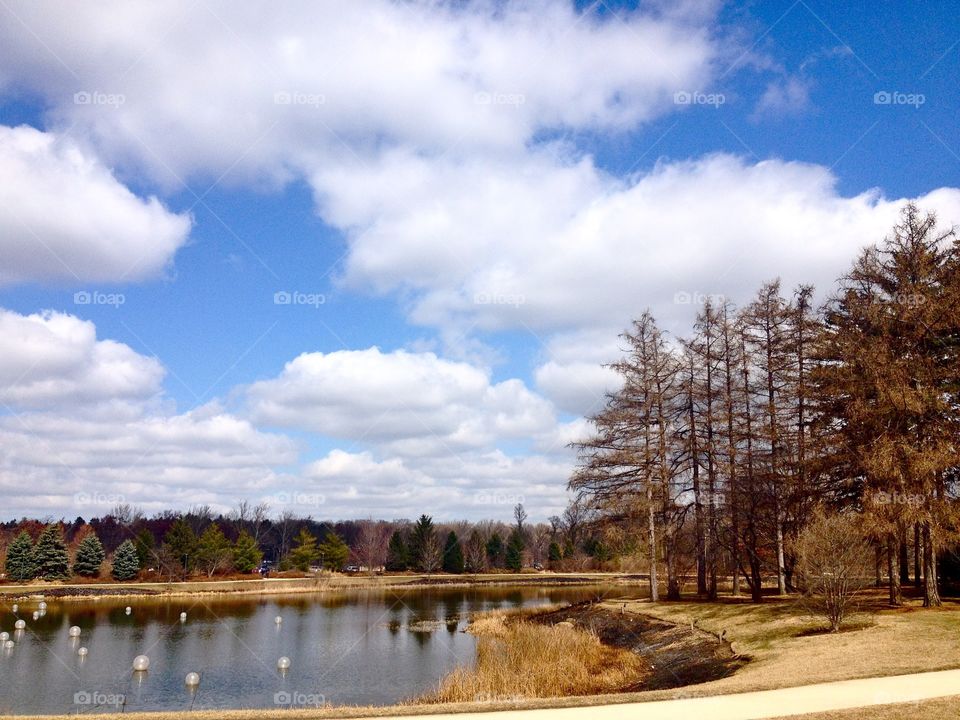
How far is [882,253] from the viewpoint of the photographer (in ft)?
85.6

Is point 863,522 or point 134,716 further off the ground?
point 863,522

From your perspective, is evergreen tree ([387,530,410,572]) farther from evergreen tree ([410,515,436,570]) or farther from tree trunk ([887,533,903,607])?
tree trunk ([887,533,903,607])

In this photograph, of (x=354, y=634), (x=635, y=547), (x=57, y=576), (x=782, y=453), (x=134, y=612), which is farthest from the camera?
(x=57, y=576)

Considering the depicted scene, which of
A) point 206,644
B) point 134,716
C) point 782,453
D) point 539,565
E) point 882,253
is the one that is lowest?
point 539,565

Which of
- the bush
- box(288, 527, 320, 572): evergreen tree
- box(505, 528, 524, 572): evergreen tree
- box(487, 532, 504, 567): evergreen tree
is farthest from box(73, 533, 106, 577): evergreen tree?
the bush

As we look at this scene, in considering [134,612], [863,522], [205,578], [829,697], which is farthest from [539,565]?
[829,697]

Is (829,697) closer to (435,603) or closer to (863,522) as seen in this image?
(863,522)

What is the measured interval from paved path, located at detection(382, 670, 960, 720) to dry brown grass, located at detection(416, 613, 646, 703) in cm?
451

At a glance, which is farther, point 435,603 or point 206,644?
point 435,603

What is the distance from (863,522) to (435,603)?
1489 inches

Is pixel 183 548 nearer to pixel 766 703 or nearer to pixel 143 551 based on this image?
pixel 143 551

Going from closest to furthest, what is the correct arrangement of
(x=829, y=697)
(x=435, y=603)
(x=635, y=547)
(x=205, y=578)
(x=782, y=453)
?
(x=829, y=697) < (x=782, y=453) < (x=635, y=547) < (x=435, y=603) < (x=205, y=578)

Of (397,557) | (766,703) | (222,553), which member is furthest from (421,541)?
(766,703)

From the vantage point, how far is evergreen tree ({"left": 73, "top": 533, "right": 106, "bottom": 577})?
228 ft
